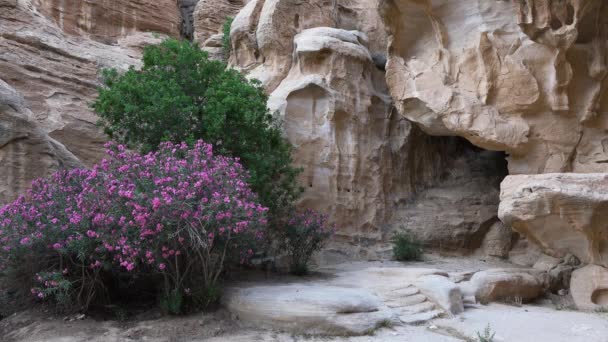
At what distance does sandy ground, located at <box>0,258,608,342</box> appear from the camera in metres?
6.09

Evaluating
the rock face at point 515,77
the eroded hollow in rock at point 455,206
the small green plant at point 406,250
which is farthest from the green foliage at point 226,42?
the small green plant at point 406,250

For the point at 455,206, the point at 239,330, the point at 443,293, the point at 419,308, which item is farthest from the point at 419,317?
the point at 455,206

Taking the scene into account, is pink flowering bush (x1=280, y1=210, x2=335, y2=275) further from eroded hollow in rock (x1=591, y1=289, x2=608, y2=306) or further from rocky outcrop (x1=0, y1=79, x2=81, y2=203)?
eroded hollow in rock (x1=591, y1=289, x2=608, y2=306)

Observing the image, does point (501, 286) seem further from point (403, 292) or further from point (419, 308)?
point (419, 308)

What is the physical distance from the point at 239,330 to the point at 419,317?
2.52m

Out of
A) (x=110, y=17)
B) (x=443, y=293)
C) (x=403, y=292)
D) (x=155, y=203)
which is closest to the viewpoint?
(x=155, y=203)

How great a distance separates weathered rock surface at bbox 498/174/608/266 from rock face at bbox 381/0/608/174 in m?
2.53

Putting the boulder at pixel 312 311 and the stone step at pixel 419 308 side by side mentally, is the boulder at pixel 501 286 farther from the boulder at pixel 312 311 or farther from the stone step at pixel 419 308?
the boulder at pixel 312 311

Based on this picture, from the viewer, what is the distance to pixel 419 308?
738 cm

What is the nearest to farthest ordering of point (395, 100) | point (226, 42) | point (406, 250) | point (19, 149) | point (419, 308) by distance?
point (419, 308) < point (19, 149) < point (406, 250) < point (395, 100) < point (226, 42)

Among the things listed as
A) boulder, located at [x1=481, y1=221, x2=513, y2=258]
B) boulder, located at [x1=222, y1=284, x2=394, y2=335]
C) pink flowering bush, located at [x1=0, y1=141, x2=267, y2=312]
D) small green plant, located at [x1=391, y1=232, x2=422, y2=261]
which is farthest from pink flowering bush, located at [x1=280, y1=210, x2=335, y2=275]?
boulder, located at [x1=481, y1=221, x2=513, y2=258]

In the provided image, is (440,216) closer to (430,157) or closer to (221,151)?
(430,157)

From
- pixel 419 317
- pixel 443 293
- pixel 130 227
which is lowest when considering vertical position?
pixel 419 317

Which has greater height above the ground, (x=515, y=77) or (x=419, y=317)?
(x=515, y=77)
